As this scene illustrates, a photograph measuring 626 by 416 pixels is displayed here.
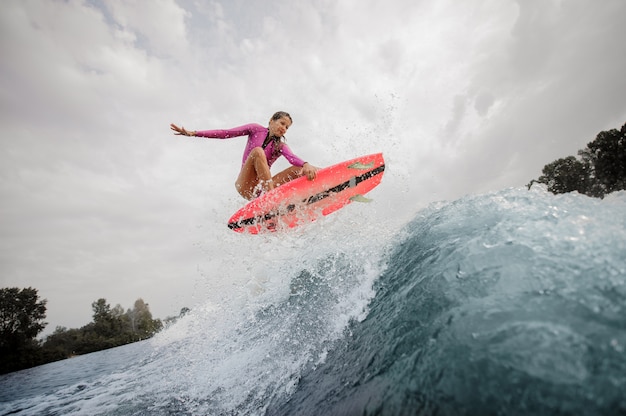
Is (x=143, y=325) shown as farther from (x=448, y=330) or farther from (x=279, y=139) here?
(x=448, y=330)

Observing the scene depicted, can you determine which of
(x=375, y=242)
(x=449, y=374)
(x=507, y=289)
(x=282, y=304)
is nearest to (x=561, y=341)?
(x=507, y=289)

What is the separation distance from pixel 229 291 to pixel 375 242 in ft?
9.33

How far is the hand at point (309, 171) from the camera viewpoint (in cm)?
593

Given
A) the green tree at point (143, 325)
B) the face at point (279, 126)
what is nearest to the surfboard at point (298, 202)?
the face at point (279, 126)

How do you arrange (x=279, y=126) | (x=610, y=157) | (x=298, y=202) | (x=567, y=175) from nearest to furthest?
(x=298, y=202)
(x=279, y=126)
(x=610, y=157)
(x=567, y=175)

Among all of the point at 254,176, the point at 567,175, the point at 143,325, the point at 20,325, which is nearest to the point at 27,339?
the point at 20,325

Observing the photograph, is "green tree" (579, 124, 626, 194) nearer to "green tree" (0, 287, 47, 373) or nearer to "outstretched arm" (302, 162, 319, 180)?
"outstretched arm" (302, 162, 319, 180)

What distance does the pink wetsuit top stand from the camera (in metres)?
6.39

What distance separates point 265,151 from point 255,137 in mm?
448

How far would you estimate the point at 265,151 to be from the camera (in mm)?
6516

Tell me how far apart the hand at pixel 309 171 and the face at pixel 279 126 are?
3.50 ft

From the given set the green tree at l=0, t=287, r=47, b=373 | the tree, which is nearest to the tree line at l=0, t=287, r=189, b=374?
the green tree at l=0, t=287, r=47, b=373

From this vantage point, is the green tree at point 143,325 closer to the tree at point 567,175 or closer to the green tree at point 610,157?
the tree at point 567,175

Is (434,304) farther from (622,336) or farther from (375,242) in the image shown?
(375,242)
